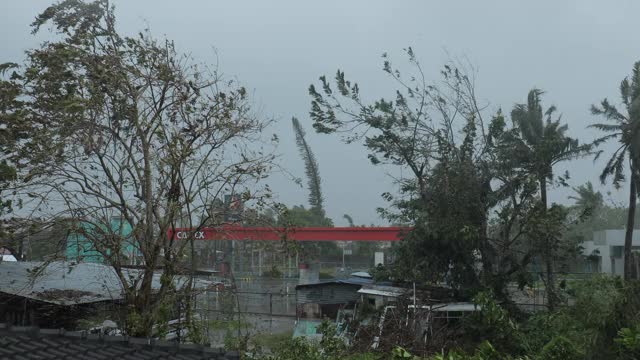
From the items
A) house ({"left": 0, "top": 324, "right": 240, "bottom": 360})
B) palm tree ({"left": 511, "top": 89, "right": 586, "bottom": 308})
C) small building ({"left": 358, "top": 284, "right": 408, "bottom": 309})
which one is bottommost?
small building ({"left": 358, "top": 284, "right": 408, "bottom": 309})

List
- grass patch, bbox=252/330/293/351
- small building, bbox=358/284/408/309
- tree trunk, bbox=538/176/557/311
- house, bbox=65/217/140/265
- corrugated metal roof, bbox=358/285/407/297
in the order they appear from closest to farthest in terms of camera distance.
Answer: house, bbox=65/217/140/265
grass patch, bbox=252/330/293/351
small building, bbox=358/284/408/309
corrugated metal roof, bbox=358/285/407/297
tree trunk, bbox=538/176/557/311

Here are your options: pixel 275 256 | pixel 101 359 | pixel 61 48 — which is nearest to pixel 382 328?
pixel 275 256

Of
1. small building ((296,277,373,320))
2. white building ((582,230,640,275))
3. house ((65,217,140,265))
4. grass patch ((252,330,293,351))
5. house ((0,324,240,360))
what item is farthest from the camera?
white building ((582,230,640,275))

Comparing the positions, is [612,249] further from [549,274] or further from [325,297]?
[325,297]

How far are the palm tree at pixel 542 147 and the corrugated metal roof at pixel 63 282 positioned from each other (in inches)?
522

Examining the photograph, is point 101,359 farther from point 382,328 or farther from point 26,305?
point 382,328

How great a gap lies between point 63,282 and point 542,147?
15691mm

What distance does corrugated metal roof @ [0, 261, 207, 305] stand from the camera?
32.0 feet

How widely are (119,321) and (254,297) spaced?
14908mm

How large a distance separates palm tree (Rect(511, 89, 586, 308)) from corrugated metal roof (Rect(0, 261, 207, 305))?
43.5ft

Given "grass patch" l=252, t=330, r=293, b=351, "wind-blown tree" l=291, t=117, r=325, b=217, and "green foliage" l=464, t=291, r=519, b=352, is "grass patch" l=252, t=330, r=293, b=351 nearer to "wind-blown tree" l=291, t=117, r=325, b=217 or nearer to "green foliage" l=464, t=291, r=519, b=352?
"green foliage" l=464, t=291, r=519, b=352

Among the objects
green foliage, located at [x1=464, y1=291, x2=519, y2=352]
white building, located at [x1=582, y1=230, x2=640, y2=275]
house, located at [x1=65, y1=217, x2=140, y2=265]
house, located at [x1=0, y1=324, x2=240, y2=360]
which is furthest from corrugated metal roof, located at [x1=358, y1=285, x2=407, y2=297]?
white building, located at [x1=582, y1=230, x2=640, y2=275]

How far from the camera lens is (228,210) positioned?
972cm

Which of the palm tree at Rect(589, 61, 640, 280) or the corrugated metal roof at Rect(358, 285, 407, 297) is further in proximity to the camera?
the palm tree at Rect(589, 61, 640, 280)
